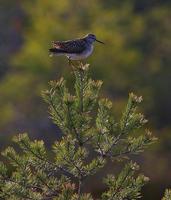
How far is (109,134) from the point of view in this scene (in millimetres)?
4422

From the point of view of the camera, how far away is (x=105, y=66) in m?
28.5

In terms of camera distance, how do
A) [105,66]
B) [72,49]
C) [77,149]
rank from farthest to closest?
[105,66] < [72,49] < [77,149]

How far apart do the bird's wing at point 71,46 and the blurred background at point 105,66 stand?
17189 millimetres

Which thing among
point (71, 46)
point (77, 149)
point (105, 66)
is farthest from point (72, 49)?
point (105, 66)

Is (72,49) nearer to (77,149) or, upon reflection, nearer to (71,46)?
(71,46)

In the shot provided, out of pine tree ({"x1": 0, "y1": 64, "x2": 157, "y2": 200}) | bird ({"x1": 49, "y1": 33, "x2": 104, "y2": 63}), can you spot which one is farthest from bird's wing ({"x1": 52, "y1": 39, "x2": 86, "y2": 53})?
pine tree ({"x1": 0, "y1": 64, "x2": 157, "y2": 200})

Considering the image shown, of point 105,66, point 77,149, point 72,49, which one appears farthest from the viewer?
point 105,66

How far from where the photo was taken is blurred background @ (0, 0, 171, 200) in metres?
28.0

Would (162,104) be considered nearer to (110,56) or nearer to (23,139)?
(110,56)

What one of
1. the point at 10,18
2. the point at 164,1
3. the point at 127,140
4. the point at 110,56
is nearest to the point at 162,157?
the point at 110,56

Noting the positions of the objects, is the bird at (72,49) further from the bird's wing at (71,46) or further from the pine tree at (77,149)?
A: the pine tree at (77,149)

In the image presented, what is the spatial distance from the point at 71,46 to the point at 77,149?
306 centimetres

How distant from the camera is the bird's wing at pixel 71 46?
7.02 meters

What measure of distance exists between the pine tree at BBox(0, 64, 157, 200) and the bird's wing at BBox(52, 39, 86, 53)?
2.48 m
